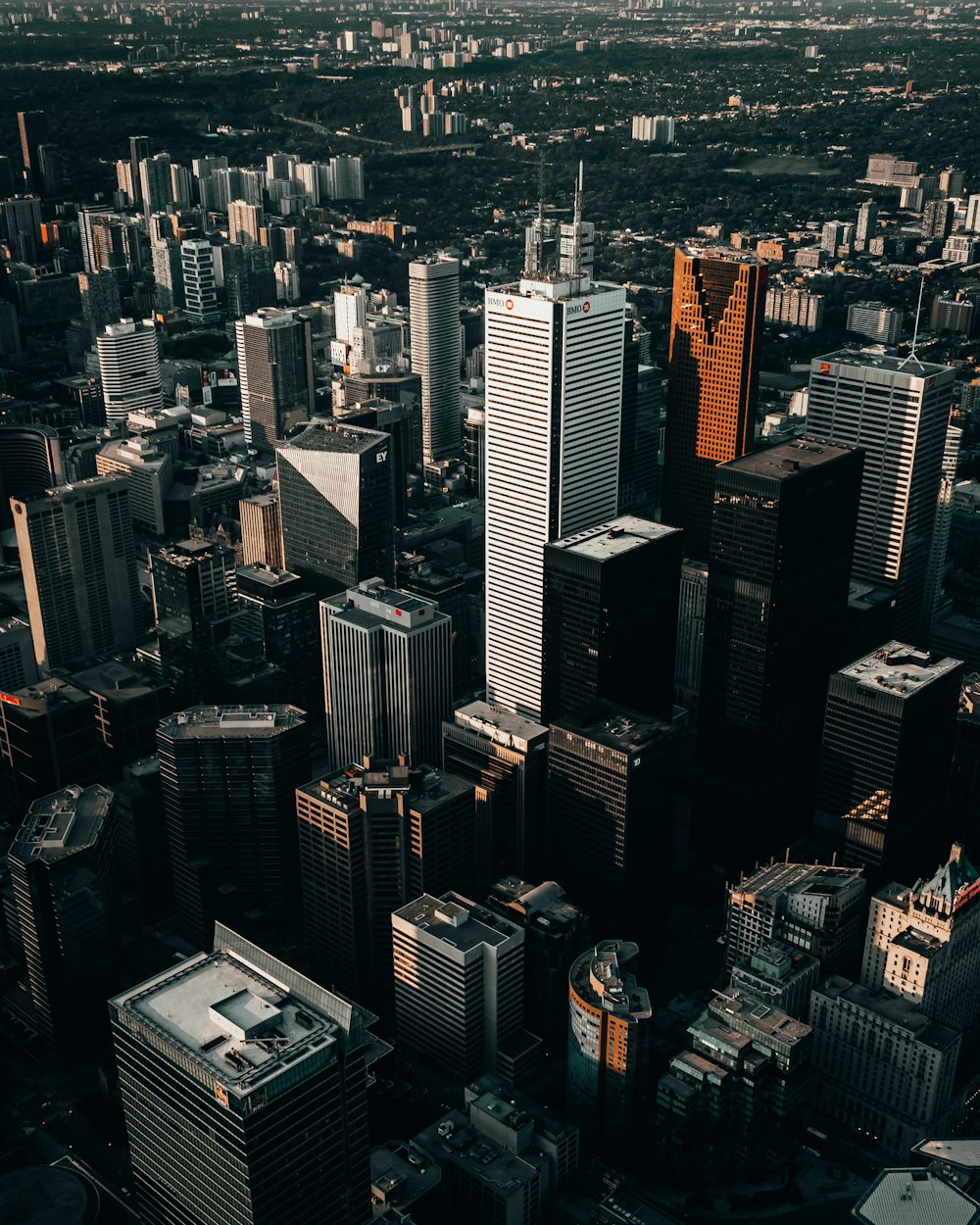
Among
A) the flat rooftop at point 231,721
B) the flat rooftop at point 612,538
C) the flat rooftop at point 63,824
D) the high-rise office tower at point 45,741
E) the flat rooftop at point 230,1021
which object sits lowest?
the high-rise office tower at point 45,741

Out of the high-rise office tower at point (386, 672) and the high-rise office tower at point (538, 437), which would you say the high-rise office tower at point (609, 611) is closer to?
the high-rise office tower at point (538, 437)

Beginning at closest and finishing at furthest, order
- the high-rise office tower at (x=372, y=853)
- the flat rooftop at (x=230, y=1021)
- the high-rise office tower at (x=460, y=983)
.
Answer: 1. the flat rooftop at (x=230, y=1021)
2. the high-rise office tower at (x=460, y=983)
3. the high-rise office tower at (x=372, y=853)

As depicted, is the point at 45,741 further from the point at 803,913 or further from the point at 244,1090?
the point at 803,913

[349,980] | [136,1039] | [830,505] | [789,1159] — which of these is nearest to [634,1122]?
[789,1159]

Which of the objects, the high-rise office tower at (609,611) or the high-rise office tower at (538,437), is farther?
the high-rise office tower at (538,437)

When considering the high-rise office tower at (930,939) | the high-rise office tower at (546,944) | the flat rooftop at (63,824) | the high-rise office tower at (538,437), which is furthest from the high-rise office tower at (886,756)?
the flat rooftop at (63,824)

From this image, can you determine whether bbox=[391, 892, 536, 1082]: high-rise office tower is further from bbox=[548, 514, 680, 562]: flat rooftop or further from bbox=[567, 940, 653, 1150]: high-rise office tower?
bbox=[548, 514, 680, 562]: flat rooftop

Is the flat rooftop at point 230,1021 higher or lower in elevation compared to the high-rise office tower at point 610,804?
higher
